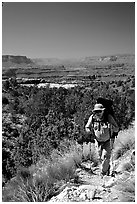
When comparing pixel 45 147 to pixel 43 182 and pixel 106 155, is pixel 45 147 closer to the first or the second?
pixel 106 155

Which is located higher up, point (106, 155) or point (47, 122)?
point (106, 155)

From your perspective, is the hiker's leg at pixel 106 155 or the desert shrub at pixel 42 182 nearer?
the desert shrub at pixel 42 182

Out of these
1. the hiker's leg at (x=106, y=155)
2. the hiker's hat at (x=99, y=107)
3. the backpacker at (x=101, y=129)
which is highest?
the hiker's hat at (x=99, y=107)

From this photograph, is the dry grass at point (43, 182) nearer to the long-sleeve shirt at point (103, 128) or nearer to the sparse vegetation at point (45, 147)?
the sparse vegetation at point (45, 147)

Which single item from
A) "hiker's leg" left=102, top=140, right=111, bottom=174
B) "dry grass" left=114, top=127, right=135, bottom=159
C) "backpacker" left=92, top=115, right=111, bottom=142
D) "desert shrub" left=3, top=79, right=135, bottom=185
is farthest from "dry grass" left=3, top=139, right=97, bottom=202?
"desert shrub" left=3, top=79, right=135, bottom=185

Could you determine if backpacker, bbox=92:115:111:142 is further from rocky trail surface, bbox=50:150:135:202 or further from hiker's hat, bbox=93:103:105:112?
rocky trail surface, bbox=50:150:135:202

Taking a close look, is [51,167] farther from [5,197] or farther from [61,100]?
[61,100]

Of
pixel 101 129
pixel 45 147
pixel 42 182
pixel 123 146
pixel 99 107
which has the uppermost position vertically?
pixel 99 107

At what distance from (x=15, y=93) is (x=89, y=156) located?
32.4 m

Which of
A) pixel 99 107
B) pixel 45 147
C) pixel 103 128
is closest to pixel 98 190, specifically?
pixel 103 128

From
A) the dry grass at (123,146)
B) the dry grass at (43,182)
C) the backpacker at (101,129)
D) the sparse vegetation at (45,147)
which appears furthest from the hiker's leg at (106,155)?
the dry grass at (123,146)

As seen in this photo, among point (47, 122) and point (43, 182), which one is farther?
point (47, 122)

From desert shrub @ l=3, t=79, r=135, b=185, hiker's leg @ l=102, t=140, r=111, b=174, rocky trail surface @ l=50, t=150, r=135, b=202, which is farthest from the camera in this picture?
desert shrub @ l=3, t=79, r=135, b=185

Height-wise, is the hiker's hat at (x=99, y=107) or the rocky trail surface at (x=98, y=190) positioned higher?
the hiker's hat at (x=99, y=107)
